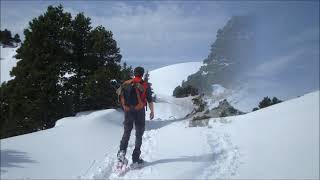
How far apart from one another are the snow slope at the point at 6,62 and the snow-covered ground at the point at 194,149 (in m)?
46.8

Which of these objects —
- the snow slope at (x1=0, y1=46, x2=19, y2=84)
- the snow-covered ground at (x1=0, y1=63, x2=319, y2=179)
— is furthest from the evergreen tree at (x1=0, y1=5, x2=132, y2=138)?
the snow slope at (x1=0, y1=46, x2=19, y2=84)

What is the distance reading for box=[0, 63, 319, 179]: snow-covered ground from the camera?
333 inches

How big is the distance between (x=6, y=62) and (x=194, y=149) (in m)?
58.7

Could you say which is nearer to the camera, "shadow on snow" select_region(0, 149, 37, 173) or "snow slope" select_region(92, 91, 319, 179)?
"snow slope" select_region(92, 91, 319, 179)

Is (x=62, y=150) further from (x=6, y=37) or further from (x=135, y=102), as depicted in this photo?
(x=6, y=37)

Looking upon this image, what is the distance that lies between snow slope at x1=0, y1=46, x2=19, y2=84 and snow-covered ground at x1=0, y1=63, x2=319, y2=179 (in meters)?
46.8

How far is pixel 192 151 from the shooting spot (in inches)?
406

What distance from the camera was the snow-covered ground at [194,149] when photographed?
333 inches

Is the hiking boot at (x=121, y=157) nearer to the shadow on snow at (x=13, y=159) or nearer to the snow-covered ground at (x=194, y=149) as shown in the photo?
the snow-covered ground at (x=194, y=149)

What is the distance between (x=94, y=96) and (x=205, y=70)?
58.1ft

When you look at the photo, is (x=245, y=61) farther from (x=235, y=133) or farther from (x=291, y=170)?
(x=291, y=170)

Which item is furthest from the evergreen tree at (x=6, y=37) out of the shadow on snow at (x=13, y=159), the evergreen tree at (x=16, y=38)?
the shadow on snow at (x=13, y=159)

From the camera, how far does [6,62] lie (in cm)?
6378

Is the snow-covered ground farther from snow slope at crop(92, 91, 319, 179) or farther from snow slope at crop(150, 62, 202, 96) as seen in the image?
snow slope at crop(150, 62, 202, 96)
